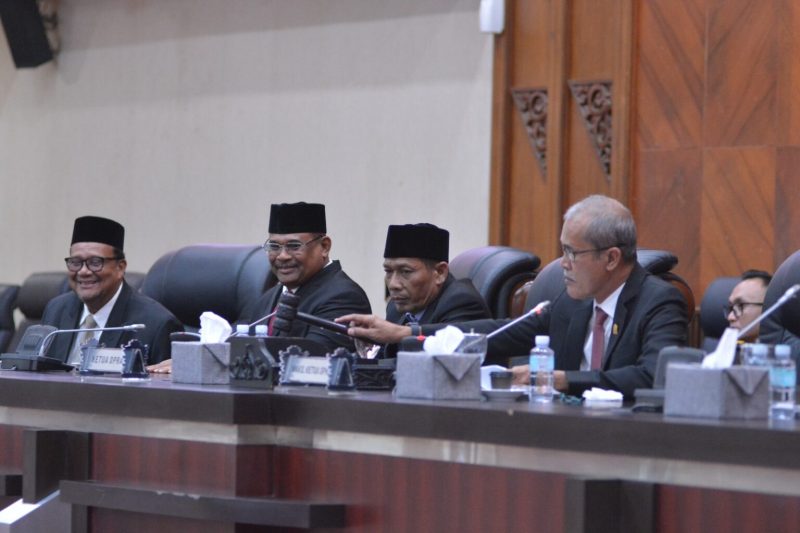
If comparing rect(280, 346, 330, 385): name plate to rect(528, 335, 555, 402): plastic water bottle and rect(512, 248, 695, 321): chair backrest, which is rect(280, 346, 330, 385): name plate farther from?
rect(512, 248, 695, 321): chair backrest

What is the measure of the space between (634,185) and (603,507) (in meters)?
3.98

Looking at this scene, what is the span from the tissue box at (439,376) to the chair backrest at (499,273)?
5.83 feet

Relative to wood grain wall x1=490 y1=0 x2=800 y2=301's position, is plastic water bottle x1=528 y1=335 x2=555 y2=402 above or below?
below

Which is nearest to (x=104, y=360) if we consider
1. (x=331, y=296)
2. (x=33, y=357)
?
(x=33, y=357)

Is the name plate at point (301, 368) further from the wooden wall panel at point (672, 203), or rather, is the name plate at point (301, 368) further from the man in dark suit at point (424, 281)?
the wooden wall panel at point (672, 203)

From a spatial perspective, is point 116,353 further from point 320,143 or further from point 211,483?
point 320,143

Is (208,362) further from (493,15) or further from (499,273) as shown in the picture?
(493,15)

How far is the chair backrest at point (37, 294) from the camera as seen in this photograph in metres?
6.79

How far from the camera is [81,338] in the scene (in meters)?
4.76

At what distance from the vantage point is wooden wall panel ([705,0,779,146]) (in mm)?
5926

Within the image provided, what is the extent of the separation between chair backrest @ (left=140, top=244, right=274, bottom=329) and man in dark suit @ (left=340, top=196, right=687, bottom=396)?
1334 mm

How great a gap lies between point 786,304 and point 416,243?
119cm

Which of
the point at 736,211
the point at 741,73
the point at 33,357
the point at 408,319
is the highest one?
the point at 741,73

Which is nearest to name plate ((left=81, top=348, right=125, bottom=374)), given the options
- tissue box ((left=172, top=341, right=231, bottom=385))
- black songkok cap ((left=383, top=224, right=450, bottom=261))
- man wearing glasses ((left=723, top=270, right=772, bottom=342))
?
tissue box ((left=172, top=341, right=231, bottom=385))
